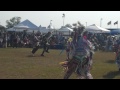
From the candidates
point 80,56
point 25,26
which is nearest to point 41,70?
point 80,56

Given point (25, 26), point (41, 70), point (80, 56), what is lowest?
point (41, 70)

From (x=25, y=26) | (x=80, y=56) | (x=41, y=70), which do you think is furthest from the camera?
(x=25, y=26)

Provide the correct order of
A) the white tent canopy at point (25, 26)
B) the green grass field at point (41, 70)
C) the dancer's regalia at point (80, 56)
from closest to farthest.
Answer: the dancer's regalia at point (80, 56) < the green grass field at point (41, 70) < the white tent canopy at point (25, 26)

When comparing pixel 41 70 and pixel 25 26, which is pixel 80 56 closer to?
pixel 41 70

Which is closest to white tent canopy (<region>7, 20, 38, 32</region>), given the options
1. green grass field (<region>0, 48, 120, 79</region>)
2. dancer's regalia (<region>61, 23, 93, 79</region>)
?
green grass field (<region>0, 48, 120, 79</region>)

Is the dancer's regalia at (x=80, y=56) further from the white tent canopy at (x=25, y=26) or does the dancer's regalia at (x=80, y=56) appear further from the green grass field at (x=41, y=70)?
the white tent canopy at (x=25, y=26)

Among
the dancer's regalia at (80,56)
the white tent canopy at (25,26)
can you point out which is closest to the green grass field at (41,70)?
the dancer's regalia at (80,56)

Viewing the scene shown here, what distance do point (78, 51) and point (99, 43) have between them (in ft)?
82.2

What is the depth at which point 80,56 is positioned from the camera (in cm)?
860

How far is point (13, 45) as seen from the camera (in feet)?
105

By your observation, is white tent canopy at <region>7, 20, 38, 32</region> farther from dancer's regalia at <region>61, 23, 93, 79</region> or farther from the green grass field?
dancer's regalia at <region>61, 23, 93, 79</region>

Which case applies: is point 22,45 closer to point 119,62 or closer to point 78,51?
point 119,62

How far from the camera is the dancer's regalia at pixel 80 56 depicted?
8.55 metres

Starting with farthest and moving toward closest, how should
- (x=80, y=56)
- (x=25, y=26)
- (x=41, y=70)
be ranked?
(x=25, y=26), (x=41, y=70), (x=80, y=56)
